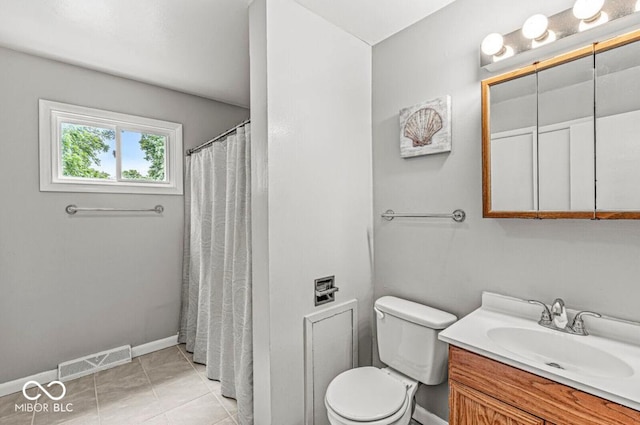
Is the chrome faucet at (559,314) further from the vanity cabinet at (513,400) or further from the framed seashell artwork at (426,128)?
the framed seashell artwork at (426,128)

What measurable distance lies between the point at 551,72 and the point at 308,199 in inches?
49.1

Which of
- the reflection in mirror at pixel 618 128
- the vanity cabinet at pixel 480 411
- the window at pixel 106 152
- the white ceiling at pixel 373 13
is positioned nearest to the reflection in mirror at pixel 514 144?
the reflection in mirror at pixel 618 128

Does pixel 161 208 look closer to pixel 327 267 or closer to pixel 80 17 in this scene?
pixel 80 17

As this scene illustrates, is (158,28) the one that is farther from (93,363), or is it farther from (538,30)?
(93,363)

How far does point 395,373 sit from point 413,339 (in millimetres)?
273

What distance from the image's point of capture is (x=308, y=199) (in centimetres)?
165

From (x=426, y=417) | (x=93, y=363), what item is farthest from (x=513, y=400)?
(x=93, y=363)

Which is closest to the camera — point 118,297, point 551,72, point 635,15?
point 635,15

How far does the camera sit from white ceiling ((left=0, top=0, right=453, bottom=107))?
5.33 ft

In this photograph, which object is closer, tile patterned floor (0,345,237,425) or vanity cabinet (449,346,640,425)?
vanity cabinet (449,346,640,425)

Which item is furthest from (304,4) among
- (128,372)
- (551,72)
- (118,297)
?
(128,372)

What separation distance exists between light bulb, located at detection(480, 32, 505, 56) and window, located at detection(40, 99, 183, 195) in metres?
2.55

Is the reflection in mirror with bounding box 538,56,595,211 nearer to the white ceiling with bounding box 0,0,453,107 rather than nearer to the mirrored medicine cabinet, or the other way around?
the mirrored medicine cabinet

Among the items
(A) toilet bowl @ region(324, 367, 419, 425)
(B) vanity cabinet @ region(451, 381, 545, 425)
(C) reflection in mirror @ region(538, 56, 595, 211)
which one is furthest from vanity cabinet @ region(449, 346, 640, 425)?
(C) reflection in mirror @ region(538, 56, 595, 211)
